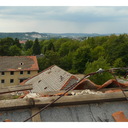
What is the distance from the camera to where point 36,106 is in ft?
8.09

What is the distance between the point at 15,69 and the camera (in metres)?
28.1

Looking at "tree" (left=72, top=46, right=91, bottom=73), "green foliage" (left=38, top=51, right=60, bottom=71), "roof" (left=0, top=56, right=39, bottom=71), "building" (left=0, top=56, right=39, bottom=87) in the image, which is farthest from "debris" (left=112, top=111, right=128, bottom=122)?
"green foliage" (left=38, top=51, right=60, bottom=71)

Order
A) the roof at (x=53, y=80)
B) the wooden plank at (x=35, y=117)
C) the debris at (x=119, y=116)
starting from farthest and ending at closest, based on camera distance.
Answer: the roof at (x=53, y=80), the debris at (x=119, y=116), the wooden plank at (x=35, y=117)

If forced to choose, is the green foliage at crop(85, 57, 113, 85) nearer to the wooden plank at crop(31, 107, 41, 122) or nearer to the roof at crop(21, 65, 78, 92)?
the roof at crop(21, 65, 78, 92)

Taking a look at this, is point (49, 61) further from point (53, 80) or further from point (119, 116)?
point (119, 116)

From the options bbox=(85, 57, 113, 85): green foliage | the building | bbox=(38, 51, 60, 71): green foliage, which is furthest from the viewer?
bbox=(38, 51, 60, 71): green foliage

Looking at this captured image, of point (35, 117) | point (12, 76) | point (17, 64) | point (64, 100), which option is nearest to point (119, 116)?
point (64, 100)

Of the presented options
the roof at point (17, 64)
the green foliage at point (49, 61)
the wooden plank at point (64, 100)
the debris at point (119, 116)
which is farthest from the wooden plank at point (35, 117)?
the green foliage at point (49, 61)

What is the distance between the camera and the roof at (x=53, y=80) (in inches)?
625

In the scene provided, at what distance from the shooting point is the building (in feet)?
92.0

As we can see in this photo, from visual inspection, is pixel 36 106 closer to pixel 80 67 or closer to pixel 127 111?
pixel 127 111

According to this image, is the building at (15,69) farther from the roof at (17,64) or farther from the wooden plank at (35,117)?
the wooden plank at (35,117)

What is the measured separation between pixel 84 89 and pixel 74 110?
94 cm

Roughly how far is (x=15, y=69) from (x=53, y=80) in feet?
39.9
